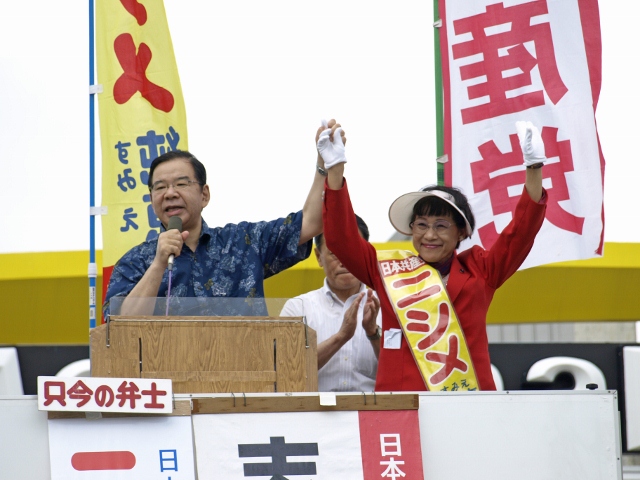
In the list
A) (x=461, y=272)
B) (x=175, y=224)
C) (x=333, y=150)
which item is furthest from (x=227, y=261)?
(x=461, y=272)

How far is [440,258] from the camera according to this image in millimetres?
3713

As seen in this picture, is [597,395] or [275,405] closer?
[275,405]

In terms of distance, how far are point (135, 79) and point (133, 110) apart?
23 cm

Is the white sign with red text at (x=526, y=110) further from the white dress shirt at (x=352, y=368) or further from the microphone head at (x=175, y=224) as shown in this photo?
the microphone head at (x=175, y=224)

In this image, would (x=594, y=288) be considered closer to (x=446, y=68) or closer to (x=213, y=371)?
(x=446, y=68)

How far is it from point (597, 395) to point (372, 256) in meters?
0.99

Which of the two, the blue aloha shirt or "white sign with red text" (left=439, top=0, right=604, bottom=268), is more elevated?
"white sign with red text" (left=439, top=0, right=604, bottom=268)

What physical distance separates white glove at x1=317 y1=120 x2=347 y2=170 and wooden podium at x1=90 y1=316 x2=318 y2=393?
65 cm

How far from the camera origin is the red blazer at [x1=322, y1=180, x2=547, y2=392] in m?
3.47

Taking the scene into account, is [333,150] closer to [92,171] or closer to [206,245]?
[206,245]

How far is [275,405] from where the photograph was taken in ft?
9.43

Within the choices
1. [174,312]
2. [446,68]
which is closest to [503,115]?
[446,68]

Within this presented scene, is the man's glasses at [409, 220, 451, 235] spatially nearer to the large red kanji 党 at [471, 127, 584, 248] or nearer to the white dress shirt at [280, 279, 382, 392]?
the white dress shirt at [280, 279, 382, 392]

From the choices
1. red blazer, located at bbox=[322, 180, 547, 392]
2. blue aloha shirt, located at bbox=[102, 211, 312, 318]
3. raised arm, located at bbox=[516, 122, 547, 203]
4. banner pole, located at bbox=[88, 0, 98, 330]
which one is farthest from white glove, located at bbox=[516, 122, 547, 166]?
banner pole, located at bbox=[88, 0, 98, 330]
